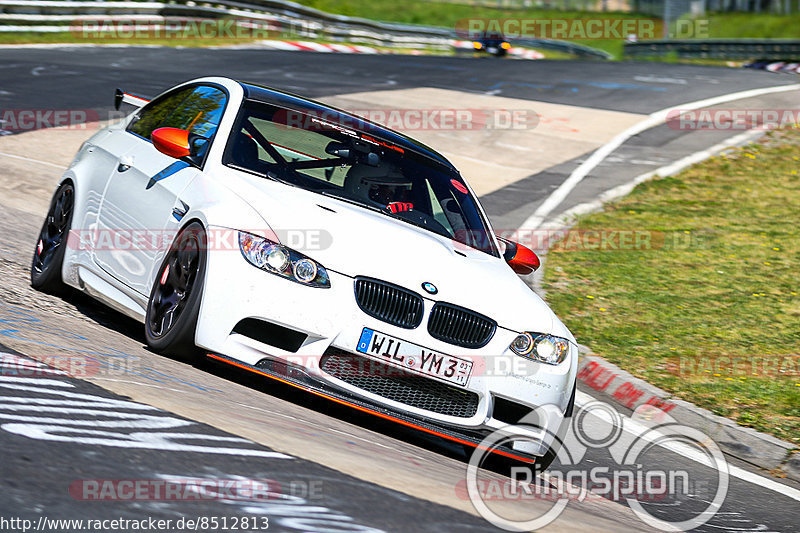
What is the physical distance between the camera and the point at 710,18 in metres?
65.9

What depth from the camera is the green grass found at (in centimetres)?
805

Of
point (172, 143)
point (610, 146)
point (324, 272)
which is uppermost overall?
point (172, 143)

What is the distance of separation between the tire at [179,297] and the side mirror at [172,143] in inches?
26.3

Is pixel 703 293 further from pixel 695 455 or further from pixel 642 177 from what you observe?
pixel 642 177

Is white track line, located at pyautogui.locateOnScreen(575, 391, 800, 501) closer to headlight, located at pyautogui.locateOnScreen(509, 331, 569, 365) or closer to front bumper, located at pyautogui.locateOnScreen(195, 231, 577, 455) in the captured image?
headlight, located at pyautogui.locateOnScreen(509, 331, 569, 365)

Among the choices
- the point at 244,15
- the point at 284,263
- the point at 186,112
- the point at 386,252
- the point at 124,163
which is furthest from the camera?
the point at 244,15

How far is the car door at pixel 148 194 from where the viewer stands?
6.13 meters

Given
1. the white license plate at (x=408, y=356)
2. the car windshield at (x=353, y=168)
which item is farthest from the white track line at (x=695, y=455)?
the white license plate at (x=408, y=356)

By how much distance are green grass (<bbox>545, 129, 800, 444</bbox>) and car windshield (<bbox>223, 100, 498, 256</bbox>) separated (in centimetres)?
218

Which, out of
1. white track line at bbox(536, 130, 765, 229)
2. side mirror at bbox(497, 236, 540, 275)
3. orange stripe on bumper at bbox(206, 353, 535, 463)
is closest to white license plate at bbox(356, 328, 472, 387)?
orange stripe on bumper at bbox(206, 353, 535, 463)

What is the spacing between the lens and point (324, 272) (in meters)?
5.39

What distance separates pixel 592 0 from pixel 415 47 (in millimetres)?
28588

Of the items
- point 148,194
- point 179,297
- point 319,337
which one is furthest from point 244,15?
point 319,337

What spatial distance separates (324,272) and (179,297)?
2.75ft
